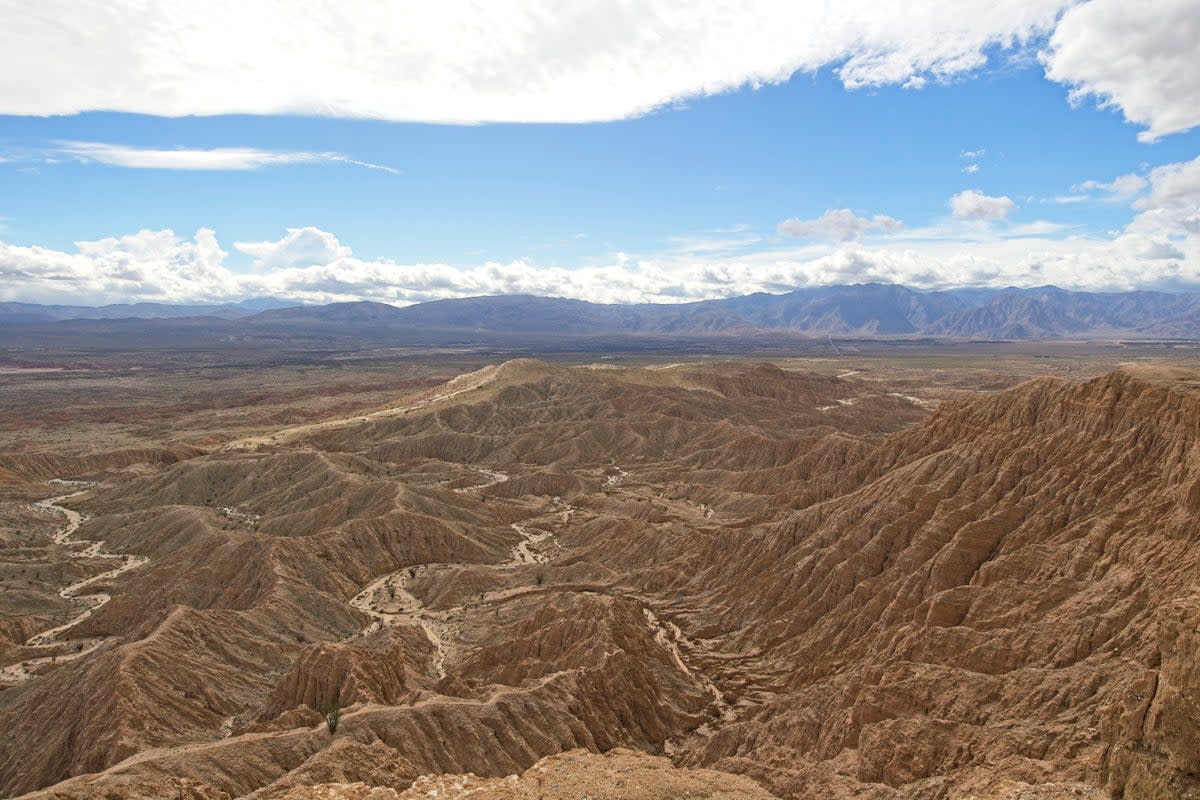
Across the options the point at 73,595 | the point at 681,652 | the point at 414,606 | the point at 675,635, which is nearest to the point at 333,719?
the point at 681,652

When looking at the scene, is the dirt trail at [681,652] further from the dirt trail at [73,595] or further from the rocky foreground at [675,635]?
the dirt trail at [73,595]

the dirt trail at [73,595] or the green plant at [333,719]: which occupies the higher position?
the green plant at [333,719]

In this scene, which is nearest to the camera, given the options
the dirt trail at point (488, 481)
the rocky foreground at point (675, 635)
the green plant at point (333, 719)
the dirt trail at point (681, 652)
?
Answer: the rocky foreground at point (675, 635)

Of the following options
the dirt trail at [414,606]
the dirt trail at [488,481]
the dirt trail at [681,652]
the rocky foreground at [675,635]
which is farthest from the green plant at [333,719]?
the dirt trail at [488,481]

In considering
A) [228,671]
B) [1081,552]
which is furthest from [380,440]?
[1081,552]

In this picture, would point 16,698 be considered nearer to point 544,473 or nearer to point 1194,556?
point 1194,556
